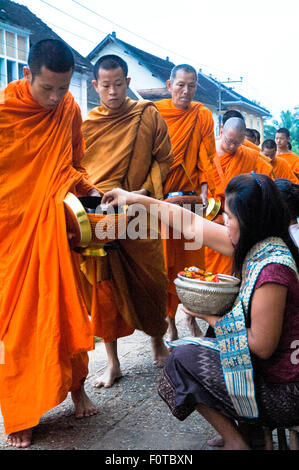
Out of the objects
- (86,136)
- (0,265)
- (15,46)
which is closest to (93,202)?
(0,265)

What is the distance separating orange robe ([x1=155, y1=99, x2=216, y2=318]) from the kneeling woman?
2.54 meters

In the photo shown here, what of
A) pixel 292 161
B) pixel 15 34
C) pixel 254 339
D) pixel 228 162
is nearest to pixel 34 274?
pixel 254 339

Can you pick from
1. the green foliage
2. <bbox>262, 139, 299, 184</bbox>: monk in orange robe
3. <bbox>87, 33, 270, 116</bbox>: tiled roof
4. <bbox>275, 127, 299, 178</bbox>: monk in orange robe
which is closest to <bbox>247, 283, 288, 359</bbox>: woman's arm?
<bbox>262, 139, 299, 184</bbox>: monk in orange robe

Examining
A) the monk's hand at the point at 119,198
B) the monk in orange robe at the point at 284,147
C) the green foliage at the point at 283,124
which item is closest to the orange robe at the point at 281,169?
the monk in orange robe at the point at 284,147

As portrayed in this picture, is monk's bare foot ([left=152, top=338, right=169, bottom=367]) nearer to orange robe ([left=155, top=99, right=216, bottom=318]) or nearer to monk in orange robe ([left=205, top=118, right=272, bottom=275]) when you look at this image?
orange robe ([left=155, top=99, right=216, bottom=318])

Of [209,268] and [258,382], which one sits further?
[209,268]

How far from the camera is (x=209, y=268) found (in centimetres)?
619

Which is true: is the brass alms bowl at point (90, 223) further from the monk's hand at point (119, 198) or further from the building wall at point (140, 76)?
the building wall at point (140, 76)

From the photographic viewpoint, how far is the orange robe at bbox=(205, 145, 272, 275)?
610 cm

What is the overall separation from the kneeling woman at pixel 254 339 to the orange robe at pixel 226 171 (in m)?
3.43
